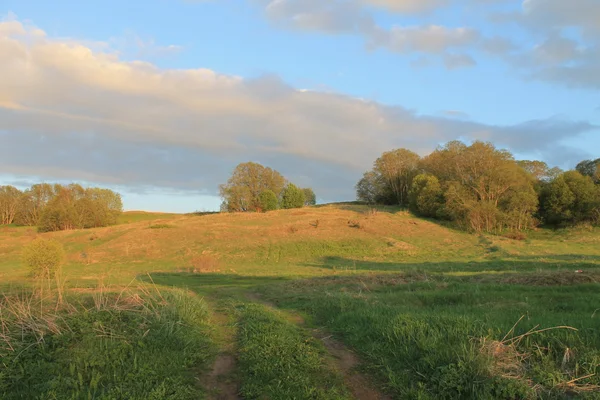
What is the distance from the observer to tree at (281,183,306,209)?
85625mm

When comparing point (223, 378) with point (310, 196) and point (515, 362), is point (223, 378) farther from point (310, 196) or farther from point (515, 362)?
point (310, 196)

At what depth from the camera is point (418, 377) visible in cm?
595

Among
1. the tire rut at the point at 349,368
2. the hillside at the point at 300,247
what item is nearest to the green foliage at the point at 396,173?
the hillside at the point at 300,247

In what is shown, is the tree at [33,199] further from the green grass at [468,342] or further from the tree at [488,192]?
the green grass at [468,342]

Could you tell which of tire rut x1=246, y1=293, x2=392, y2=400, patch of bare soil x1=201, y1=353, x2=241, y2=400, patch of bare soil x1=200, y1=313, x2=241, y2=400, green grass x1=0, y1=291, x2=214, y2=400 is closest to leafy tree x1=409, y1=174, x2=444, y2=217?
tire rut x1=246, y1=293, x2=392, y2=400

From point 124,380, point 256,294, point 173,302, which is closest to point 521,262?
point 256,294

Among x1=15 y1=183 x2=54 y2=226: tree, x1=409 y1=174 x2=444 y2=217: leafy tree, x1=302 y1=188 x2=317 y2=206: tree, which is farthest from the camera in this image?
x1=302 y1=188 x2=317 y2=206: tree

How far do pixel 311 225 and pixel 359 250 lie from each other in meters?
10.6

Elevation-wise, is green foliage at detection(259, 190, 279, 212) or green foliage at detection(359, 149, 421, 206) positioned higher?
green foliage at detection(359, 149, 421, 206)

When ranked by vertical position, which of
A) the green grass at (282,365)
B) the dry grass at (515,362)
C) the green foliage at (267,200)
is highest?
the green foliage at (267,200)

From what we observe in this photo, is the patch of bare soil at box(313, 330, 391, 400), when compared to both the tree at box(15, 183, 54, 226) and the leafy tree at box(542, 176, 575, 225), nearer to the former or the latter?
the leafy tree at box(542, 176, 575, 225)

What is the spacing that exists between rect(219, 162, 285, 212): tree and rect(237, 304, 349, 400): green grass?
73.7m

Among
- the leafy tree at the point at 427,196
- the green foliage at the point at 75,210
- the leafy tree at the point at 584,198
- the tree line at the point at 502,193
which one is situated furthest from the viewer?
the green foliage at the point at 75,210

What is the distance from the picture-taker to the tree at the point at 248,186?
82188mm
